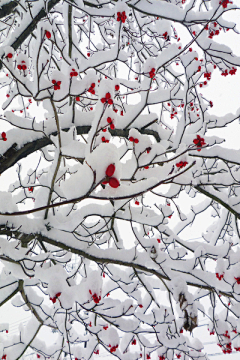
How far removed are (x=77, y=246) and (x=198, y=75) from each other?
6.49 feet

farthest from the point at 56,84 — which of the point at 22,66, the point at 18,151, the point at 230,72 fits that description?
the point at 230,72

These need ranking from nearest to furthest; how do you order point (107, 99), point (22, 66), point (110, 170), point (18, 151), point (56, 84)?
1. point (110, 170)
2. point (107, 99)
3. point (56, 84)
4. point (22, 66)
5. point (18, 151)

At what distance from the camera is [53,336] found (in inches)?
439

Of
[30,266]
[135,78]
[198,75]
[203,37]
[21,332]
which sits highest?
[135,78]

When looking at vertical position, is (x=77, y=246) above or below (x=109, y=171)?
above

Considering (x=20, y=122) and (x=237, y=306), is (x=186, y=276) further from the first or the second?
(x=20, y=122)

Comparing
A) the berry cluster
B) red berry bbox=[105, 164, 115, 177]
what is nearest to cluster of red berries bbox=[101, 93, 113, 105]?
red berry bbox=[105, 164, 115, 177]

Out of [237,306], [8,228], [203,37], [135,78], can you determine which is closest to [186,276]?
[237,306]

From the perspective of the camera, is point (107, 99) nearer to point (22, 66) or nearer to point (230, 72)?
point (22, 66)

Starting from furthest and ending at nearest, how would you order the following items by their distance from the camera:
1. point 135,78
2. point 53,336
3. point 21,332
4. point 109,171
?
point 53,336 < point 135,78 < point 21,332 < point 109,171

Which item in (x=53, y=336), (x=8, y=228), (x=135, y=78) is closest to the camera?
(x=8, y=228)

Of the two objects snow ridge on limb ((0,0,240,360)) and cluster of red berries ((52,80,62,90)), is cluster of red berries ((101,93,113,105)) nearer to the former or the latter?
snow ridge on limb ((0,0,240,360))

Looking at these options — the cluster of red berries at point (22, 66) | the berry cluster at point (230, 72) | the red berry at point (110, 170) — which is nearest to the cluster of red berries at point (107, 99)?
the red berry at point (110, 170)

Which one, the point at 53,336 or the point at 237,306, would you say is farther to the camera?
the point at 53,336
